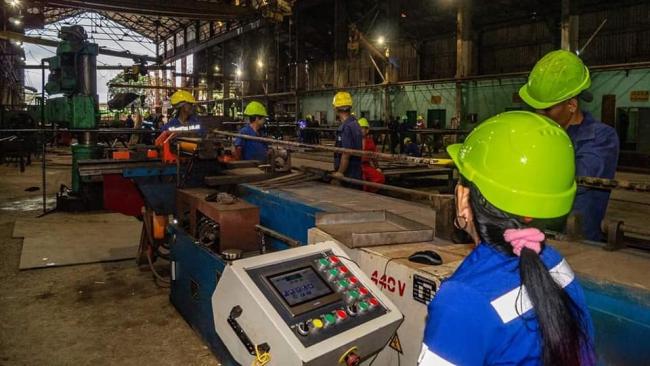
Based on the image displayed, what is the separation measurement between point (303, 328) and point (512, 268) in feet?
2.57

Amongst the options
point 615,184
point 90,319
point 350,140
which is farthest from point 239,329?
point 350,140

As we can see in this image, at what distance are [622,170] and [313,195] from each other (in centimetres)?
1168

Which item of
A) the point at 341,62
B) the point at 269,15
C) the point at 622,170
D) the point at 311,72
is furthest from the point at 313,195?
the point at 311,72

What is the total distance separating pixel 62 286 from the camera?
4605 mm

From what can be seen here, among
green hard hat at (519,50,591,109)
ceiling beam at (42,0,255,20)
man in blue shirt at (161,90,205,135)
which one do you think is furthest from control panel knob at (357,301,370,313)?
ceiling beam at (42,0,255,20)

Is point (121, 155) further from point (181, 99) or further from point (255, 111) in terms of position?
point (255, 111)

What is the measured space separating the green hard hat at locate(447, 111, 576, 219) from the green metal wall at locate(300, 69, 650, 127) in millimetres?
13108

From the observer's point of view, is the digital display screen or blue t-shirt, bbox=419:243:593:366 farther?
the digital display screen

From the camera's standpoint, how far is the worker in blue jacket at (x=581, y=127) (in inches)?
89.2

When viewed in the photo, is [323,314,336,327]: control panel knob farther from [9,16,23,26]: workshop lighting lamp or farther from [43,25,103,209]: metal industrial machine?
[9,16,23,26]: workshop lighting lamp

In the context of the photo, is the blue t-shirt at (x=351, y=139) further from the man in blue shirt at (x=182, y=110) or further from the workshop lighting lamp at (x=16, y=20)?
the workshop lighting lamp at (x=16, y=20)

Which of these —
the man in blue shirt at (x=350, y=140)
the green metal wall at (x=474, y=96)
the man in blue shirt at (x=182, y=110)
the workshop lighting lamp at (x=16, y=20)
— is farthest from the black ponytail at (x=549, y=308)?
the workshop lighting lamp at (x=16, y=20)

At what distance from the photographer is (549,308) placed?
3.21 feet

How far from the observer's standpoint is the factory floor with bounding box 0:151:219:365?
10.9ft
